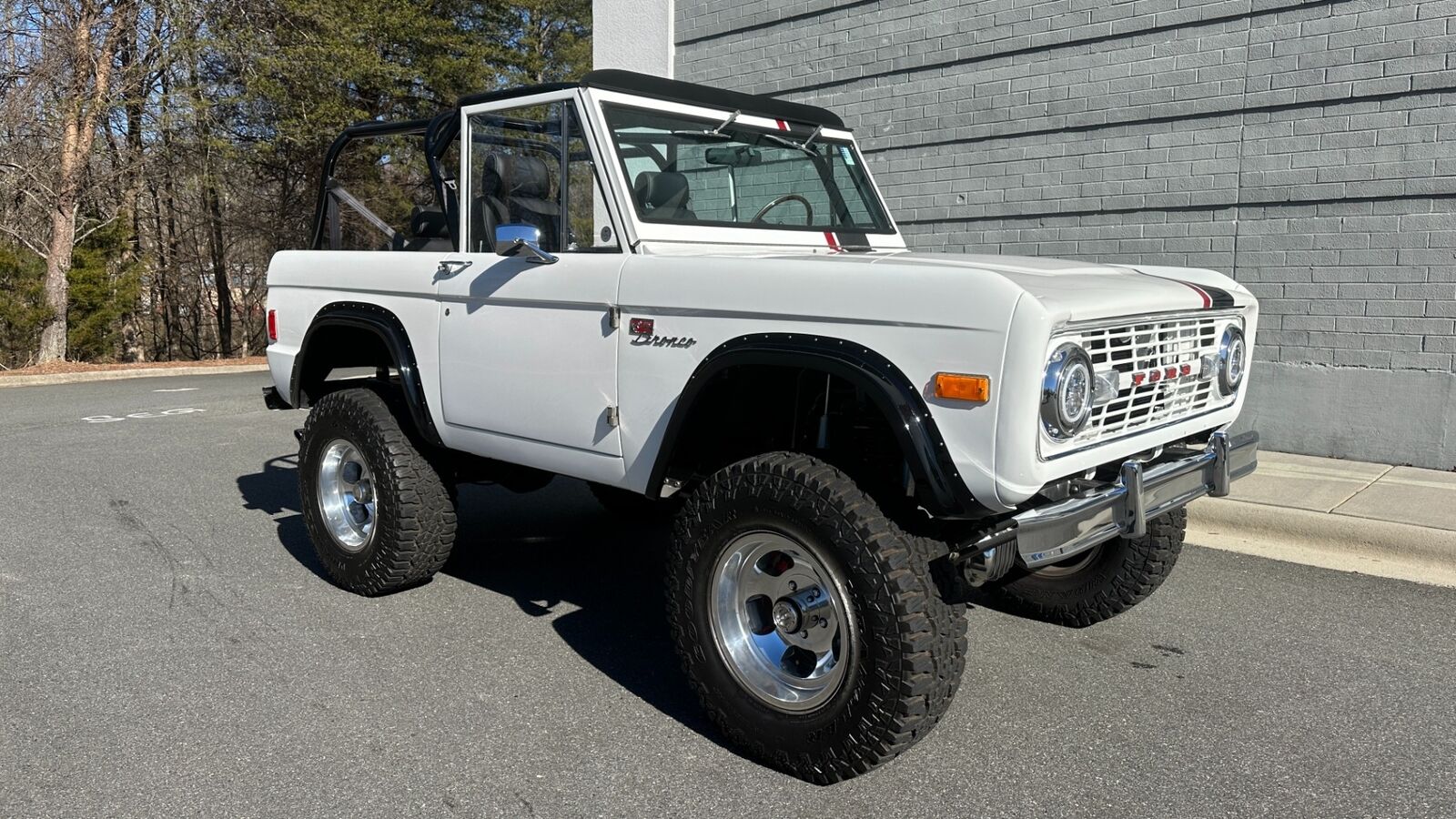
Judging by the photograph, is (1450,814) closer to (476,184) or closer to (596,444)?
(596,444)

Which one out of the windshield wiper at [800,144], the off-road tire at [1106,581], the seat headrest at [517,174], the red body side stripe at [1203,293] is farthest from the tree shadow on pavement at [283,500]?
the red body side stripe at [1203,293]

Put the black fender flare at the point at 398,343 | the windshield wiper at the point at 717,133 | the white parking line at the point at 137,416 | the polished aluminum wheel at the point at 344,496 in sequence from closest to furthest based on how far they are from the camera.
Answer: the windshield wiper at the point at 717,133, the black fender flare at the point at 398,343, the polished aluminum wheel at the point at 344,496, the white parking line at the point at 137,416

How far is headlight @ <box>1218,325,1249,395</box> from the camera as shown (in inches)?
141

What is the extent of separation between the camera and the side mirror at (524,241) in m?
3.66

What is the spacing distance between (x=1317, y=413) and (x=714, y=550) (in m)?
5.55

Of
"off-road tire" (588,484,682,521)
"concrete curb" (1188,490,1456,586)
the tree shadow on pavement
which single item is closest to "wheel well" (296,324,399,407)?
the tree shadow on pavement

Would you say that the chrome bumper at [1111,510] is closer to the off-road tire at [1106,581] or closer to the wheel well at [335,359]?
the off-road tire at [1106,581]

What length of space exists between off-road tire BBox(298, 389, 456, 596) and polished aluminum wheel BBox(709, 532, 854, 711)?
5.51 ft

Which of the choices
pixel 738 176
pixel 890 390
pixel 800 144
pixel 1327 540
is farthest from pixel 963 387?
pixel 1327 540

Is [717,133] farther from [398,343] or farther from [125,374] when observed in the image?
[125,374]

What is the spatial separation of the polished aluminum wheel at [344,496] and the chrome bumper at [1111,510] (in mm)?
2967

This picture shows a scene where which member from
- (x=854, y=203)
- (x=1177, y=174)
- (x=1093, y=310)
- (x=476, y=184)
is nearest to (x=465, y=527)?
(x=476, y=184)

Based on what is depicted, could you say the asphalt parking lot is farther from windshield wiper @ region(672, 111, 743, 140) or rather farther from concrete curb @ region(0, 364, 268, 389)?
concrete curb @ region(0, 364, 268, 389)

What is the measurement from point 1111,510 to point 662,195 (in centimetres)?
190
